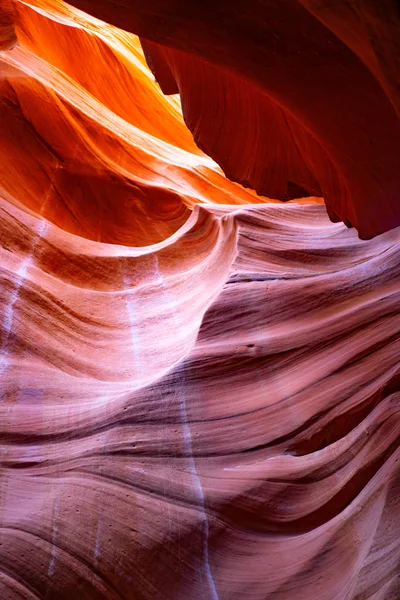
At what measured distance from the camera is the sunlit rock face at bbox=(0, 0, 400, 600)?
2074mm

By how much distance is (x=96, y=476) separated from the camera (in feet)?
7.72

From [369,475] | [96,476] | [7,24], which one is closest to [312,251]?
[369,475]

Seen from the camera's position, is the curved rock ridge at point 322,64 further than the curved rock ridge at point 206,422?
No

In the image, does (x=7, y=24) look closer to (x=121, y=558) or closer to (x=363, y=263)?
(x=363, y=263)

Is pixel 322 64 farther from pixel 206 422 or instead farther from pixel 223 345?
pixel 206 422

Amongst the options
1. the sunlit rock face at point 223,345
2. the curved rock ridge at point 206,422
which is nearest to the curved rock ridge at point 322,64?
the sunlit rock face at point 223,345

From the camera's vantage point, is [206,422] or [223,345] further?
[223,345]

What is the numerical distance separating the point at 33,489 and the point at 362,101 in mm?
1922

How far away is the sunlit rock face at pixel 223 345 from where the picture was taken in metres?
2.07

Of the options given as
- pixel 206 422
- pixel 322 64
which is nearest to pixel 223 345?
pixel 206 422

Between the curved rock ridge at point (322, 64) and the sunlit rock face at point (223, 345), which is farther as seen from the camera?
the sunlit rock face at point (223, 345)

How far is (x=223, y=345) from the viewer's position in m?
2.84

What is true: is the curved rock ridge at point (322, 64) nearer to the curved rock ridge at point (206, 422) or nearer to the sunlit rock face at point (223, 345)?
the sunlit rock face at point (223, 345)

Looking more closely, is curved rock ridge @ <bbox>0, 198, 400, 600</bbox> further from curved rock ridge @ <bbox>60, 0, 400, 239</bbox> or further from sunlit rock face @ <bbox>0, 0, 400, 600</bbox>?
curved rock ridge @ <bbox>60, 0, 400, 239</bbox>
